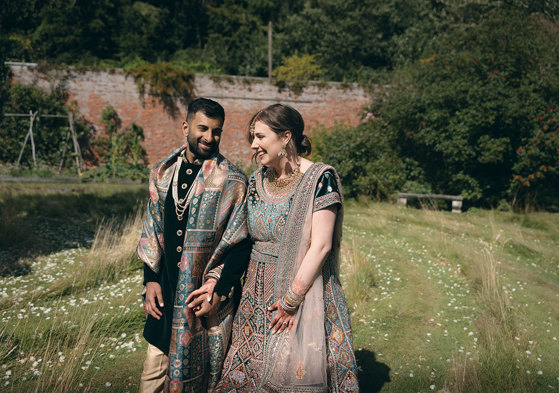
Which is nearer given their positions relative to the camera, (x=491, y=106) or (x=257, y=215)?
(x=257, y=215)

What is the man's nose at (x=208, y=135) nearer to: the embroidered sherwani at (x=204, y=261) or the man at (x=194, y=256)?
the man at (x=194, y=256)

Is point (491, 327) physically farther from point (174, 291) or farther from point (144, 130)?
point (144, 130)

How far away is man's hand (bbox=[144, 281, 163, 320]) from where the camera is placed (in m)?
2.48

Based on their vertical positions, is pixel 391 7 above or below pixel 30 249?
above

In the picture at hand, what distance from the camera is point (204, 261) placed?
240 cm

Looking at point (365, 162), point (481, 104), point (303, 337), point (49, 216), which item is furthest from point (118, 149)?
point (303, 337)

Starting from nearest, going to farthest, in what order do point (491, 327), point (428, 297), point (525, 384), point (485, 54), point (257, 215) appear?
point (257, 215), point (525, 384), point (491, 327), point (428, 297), point (485, 54)

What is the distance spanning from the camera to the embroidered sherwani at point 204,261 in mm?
2298

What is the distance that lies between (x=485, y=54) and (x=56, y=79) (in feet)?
47.2

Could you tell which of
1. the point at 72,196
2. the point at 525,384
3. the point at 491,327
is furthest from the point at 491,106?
the point at 72,196

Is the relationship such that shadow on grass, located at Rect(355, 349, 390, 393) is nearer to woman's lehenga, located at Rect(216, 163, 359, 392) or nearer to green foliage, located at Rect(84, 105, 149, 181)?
woman's lehenga, located at Rect(216, 163, 359, 392)

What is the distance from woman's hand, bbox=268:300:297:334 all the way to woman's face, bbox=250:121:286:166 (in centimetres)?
81

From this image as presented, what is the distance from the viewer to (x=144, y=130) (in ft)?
51.3

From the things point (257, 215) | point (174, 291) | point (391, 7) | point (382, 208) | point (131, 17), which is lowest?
point (382, 208)
